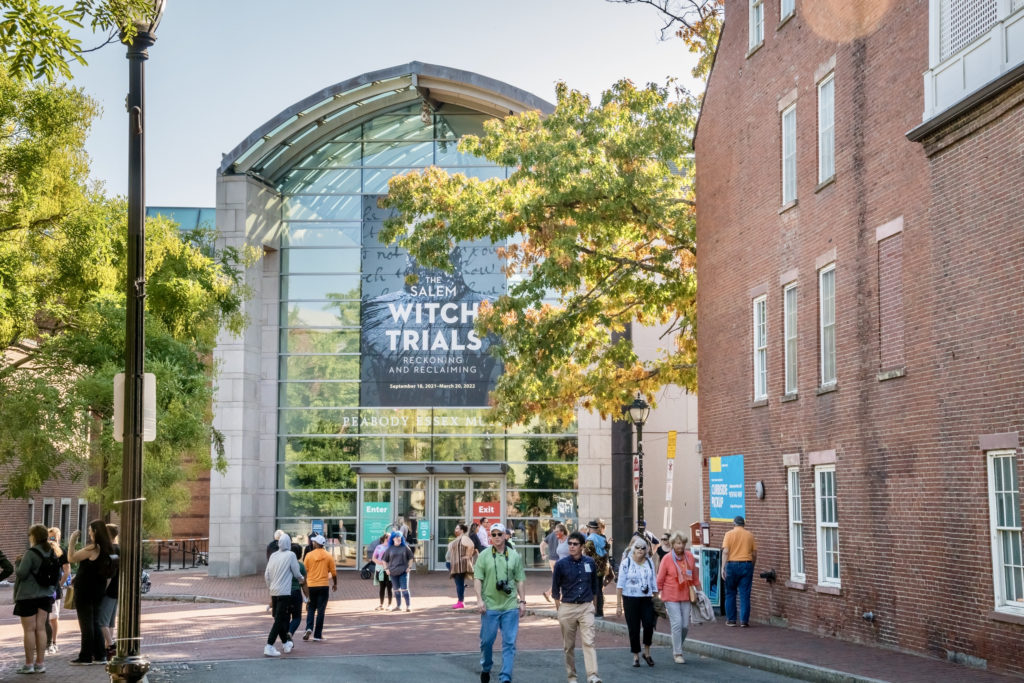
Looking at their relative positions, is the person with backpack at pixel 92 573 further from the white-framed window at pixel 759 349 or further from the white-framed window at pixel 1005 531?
the white-framed window at pixel 759 349

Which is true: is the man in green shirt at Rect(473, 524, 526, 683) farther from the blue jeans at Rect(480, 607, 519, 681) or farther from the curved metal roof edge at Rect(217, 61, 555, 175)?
the curved metal roof edge at Rect(217, 61, 555, 175)

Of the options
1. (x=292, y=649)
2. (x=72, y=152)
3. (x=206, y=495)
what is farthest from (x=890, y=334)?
(x=206, y=495)

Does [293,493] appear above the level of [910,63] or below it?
below

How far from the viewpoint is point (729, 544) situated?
22109mm

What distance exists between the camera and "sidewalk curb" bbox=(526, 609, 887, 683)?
574 inches

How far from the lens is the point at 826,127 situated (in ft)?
68.2

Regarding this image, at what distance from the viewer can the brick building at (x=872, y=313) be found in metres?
15.0

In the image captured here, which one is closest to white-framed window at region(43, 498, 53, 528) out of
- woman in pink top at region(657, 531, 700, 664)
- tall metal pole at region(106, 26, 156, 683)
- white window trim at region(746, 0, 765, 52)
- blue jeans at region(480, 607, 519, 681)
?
white window trim at region(746, 0, 765, 52)

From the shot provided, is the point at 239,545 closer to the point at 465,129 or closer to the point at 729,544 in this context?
the point at 465,129

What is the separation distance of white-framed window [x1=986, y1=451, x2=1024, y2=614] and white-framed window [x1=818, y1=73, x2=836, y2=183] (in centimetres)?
673

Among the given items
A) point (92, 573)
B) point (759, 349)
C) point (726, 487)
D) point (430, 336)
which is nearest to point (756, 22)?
point (759, 349)

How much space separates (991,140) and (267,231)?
30.4m

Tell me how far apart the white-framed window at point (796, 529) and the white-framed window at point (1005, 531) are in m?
6.28

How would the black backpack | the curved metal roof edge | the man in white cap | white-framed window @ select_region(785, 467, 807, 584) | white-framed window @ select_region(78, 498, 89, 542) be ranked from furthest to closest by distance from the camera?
1. white-framed window @ select_region(78, 498, 89, 542)
2. the curved metal roof edge
3. white-framed window @ select_region(785, 467, 807, 584)
4. the man in white cap
5. the black backpack
